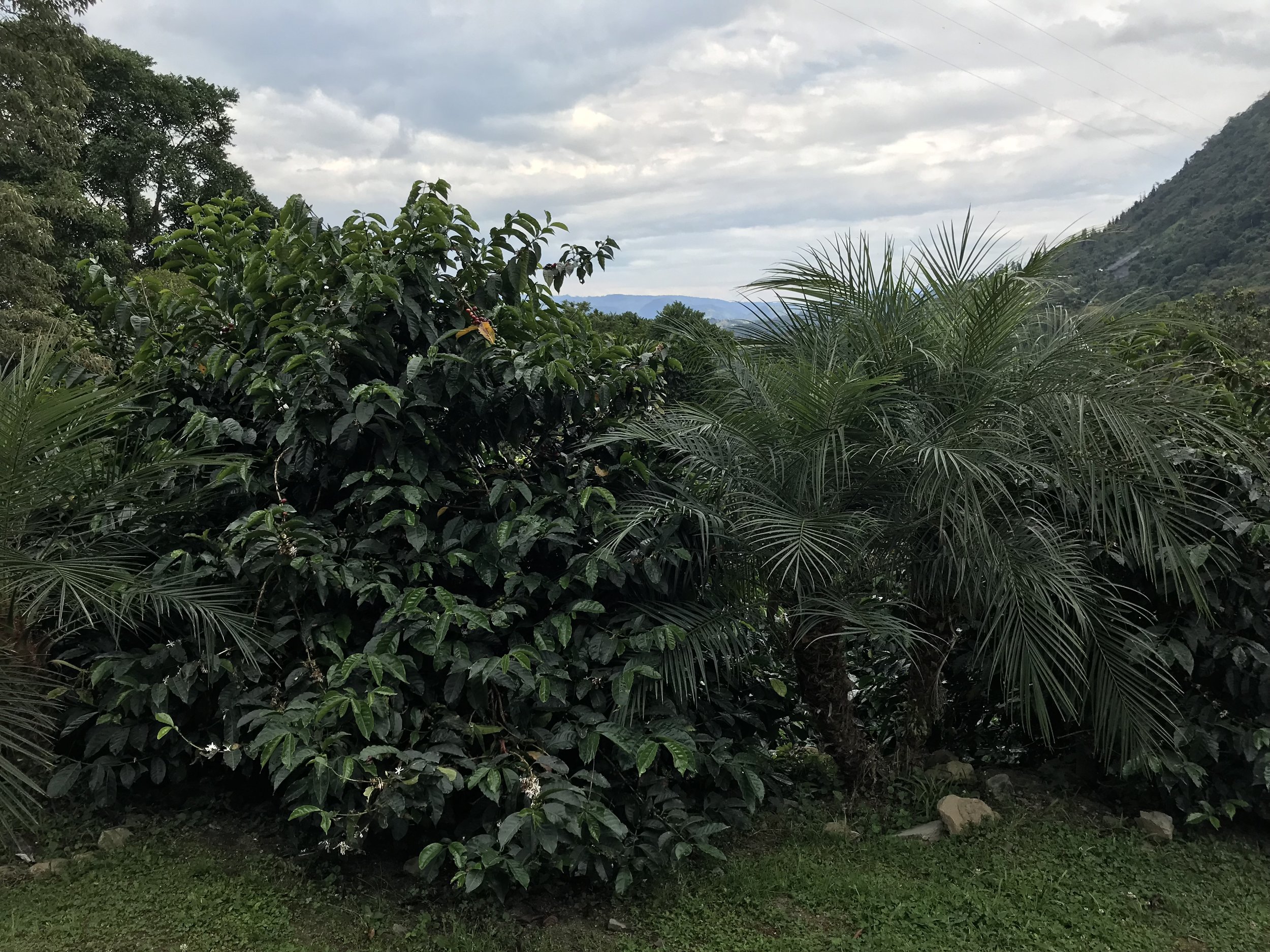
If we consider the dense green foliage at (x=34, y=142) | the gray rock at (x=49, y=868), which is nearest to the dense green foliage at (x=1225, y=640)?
the gray rock at (x=49, y=868)

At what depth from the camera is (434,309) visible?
3.27 meters

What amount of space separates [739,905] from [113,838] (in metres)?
2.03

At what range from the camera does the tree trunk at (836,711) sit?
3277 millimetres

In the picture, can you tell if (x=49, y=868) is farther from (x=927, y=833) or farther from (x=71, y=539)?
(x=927, y=833)

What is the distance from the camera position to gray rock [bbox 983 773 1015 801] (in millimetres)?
3371

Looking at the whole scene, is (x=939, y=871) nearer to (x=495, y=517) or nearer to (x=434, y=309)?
(x=495, y=517)

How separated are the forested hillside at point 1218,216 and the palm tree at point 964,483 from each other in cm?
1429

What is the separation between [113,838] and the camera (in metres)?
2.87

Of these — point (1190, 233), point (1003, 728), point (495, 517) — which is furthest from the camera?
point (1190, 233)

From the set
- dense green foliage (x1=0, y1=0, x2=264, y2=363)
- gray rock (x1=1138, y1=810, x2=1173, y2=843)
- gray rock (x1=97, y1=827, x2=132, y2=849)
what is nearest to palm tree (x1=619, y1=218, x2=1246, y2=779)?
gray rock (x1=1138, y1=810, x2=1173, y2=843)

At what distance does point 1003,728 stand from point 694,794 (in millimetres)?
1564

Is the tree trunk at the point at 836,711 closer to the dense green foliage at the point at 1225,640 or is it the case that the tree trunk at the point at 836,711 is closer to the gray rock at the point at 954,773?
the gray rock at the point at 954,773

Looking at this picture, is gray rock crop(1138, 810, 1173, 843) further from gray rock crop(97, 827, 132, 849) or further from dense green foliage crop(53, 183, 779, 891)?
gray rock crop(97, 827, 132, 849)

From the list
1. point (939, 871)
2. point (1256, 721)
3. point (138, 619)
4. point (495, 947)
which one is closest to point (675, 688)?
point (495, 947)
